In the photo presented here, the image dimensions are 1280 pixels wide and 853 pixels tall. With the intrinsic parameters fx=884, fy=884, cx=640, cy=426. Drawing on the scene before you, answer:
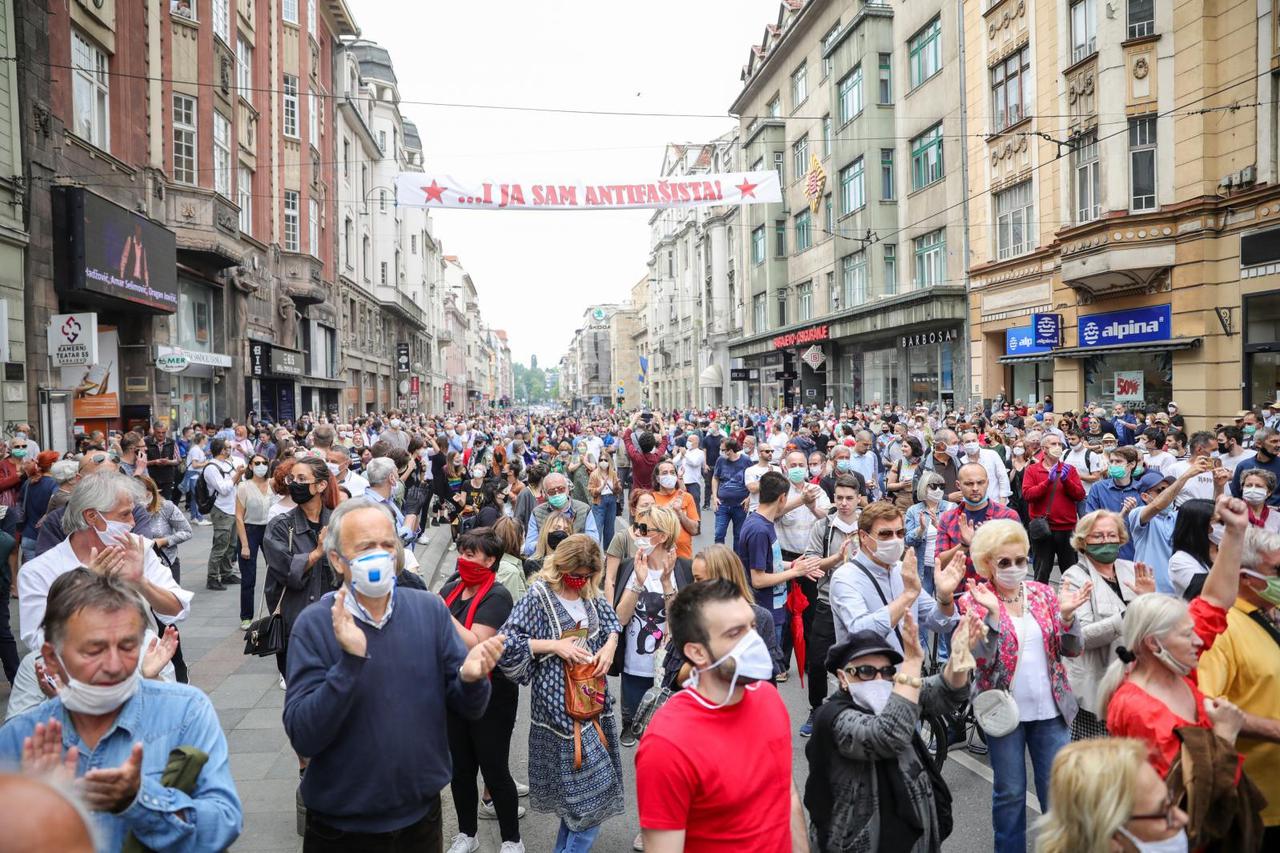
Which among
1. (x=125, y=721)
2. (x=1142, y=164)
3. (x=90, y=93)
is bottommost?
(x=125, y=721)

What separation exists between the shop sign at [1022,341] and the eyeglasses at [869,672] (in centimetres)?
2283

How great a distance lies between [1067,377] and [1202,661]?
71.6ft

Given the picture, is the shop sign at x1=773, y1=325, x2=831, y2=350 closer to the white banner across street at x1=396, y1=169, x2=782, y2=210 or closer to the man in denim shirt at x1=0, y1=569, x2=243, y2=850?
the white banner across street at x1=396, y1=169, x2=782, y2=210

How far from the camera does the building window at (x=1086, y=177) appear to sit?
21.2 metres

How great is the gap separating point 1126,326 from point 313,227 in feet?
96.5

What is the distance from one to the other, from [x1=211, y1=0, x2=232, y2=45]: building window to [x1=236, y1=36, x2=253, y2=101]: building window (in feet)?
3.48

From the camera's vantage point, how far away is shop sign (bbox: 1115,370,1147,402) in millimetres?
21266

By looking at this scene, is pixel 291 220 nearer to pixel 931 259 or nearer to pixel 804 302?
pixel 804 302

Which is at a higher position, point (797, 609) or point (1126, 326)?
point (1126, 326)

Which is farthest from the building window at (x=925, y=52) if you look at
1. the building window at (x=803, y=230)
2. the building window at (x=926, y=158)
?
the building window at (x=803, y=230)

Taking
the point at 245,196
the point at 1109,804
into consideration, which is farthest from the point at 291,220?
the point at 1109,804

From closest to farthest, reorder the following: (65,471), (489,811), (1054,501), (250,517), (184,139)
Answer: (489,811)
(65,471)
(1054,501)
(250,517)
(184,139)

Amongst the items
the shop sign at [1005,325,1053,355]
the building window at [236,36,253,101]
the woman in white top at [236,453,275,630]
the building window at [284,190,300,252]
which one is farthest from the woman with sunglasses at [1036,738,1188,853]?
the building window at [284,190,300,252]

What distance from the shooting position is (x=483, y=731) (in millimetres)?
4625
